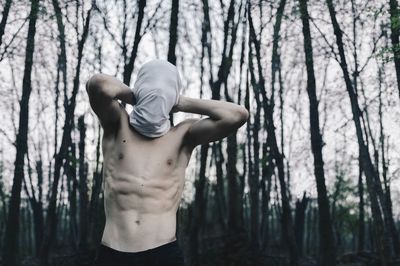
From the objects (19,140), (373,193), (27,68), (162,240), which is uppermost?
(27,68)

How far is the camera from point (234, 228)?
574 inches

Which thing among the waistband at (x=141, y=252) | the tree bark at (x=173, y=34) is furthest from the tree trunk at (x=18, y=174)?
the waistband at (x=141, y=252)

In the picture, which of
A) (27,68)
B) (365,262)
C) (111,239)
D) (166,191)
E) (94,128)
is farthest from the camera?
(94,128)

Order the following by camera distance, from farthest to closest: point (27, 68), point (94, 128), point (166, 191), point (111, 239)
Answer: point (94, 128), point (27, 68), point (166, 191), point (111, 239)

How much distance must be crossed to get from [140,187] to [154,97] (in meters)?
0.38

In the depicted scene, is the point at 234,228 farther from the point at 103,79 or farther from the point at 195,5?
the point at 103,79

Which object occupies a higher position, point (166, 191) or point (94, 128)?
point (94, 128)

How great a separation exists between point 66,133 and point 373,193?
28.9 feet

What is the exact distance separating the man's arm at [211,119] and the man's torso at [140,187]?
0.09 m

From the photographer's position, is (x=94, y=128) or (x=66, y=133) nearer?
(x=66, y=133)

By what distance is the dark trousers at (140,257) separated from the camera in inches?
78.4

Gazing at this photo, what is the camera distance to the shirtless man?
2.04m

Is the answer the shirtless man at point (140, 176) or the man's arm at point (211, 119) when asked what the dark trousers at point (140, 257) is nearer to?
the shirtless man at point (140, 176)

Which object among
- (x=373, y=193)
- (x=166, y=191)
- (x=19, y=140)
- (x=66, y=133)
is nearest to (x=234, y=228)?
(x=373, y=193)
